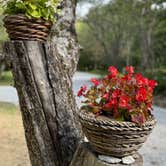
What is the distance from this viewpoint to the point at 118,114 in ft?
5.82

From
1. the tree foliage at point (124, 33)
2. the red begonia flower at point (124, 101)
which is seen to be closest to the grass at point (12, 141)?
the red begonia flower at point (124, 101)

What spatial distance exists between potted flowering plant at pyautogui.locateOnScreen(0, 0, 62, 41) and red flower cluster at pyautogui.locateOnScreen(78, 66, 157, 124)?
556 mm

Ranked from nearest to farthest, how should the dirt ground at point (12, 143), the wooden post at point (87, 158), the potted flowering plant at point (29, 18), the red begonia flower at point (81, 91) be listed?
the wooden post at point (87, 158), the red begonia flower at point (81, 91), the potted flowering plant at point (29, 18), the dirt ground at point (12, 143)

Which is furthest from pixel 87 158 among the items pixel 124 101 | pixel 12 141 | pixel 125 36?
pixel 125 36

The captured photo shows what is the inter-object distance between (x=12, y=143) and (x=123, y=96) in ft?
11.4

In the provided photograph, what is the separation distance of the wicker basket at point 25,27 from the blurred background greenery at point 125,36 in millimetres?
10129

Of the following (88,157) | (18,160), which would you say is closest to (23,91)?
(88,157)

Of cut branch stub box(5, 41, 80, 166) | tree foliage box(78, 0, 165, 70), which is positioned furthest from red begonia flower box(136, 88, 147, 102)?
tree foliage box(78, 0, 165, 70)

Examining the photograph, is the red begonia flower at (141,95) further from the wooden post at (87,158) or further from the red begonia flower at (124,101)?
the wooden post at (87,158)

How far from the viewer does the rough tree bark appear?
6.98 feet

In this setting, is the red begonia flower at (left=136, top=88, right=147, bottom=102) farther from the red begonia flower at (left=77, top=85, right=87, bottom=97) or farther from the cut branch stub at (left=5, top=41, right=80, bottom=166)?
the cut branch stub at (left=5, top=41, right=80, bottom=166)

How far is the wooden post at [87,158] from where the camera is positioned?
1791 millimetres

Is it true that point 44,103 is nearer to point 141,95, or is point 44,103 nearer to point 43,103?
point 43,103

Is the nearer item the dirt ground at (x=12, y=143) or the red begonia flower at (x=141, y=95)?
the red begonia flower at (x=141, y=95)
